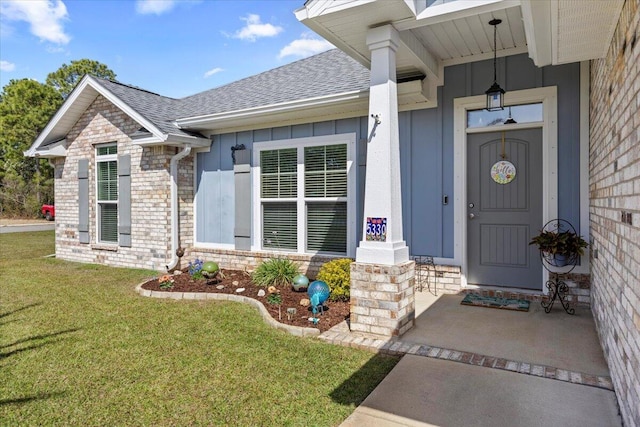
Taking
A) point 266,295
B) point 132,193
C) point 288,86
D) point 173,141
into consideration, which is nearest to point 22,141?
point 132,193

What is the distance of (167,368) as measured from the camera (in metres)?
3.26

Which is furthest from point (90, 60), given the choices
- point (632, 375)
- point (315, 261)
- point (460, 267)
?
point (632, 375)

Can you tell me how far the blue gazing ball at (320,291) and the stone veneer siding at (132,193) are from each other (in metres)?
3.85

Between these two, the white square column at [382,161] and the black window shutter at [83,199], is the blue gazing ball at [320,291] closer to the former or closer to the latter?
the white square column at [382,161]

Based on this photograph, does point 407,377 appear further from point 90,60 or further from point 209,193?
point 90,60

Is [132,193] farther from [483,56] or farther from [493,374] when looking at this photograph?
[493,374]

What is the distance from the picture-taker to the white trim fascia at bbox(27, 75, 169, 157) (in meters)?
7.10

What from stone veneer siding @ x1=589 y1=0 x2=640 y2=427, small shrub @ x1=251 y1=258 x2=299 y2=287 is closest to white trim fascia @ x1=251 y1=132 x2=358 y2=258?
small shrub @ x1=251 y1=258 x2=299 y2=287

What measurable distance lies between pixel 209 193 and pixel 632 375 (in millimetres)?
6778

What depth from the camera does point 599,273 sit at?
364cm

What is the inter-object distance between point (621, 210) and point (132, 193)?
7.79 m

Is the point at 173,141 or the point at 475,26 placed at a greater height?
the point at 475,26

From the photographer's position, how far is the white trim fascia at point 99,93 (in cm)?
710

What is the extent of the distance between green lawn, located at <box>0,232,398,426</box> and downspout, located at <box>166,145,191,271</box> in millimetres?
2157
